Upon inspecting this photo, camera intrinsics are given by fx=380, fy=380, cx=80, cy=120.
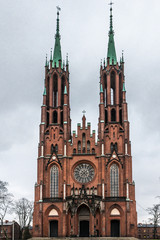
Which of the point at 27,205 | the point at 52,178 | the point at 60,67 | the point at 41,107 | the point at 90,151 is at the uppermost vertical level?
the point at 60,67

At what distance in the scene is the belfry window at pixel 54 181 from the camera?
228ft

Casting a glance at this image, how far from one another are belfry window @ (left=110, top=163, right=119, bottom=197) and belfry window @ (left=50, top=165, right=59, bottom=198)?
10.0 meters

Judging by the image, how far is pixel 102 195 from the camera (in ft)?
220

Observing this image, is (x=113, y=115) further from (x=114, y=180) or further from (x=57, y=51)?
(x=57, y=51)

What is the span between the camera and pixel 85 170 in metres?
70.6

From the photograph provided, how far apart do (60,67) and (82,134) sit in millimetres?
15956

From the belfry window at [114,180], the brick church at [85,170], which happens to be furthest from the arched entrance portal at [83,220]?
the belfry window at [114,180]

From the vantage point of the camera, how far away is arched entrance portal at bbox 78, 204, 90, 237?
67.1 meters

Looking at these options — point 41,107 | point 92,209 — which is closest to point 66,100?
point 41,107

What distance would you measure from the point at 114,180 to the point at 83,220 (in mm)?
9055

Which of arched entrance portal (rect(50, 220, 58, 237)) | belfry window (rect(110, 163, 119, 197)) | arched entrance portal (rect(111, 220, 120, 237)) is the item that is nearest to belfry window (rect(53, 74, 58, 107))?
belfry window (rect(110, 163, 119, 197))

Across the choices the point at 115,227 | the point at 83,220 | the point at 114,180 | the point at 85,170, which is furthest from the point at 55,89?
the point at 115,227

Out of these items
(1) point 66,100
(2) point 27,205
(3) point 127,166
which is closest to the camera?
(3) point 127,166

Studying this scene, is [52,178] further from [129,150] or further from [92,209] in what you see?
[129,150]
